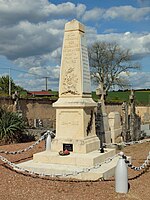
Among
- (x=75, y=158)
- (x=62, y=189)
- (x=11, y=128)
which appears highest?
(x=11, y=128)

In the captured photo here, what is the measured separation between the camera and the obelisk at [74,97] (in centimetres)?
921

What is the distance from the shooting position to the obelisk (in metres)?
9.21

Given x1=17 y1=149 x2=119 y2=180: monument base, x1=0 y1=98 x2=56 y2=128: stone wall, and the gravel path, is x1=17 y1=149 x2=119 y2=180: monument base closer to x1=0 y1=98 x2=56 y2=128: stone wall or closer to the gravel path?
the gravel path

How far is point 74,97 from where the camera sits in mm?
9398

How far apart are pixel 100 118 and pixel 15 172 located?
5298 mm

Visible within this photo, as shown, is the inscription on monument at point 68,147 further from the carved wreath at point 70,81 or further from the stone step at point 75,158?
the carved wreath at point 70,81

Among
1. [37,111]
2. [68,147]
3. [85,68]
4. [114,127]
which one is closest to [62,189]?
[68,147]

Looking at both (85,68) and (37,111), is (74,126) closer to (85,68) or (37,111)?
(85,68)

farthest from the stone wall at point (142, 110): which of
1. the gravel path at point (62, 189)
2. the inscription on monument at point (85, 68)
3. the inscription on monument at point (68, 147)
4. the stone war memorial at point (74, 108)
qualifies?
the gravel path at point (62, 189)

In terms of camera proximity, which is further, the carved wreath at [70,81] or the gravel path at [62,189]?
the carved wreath at [70,81]

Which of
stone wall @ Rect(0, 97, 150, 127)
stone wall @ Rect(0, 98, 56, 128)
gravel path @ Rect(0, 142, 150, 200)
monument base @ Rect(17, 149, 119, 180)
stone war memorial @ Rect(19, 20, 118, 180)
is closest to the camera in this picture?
gravel path @ Rect(0, 142, 150, 200)

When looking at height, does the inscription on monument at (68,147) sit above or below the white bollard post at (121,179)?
above

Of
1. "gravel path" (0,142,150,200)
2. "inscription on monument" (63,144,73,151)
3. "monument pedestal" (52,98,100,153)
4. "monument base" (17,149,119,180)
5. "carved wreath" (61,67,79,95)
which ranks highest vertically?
Result: "carved wreath" (61,67,79,95)

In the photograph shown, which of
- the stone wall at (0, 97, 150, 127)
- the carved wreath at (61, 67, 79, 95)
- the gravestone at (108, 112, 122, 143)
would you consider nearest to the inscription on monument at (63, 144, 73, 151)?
the carved wreath at (61, 67, 79, 95)
